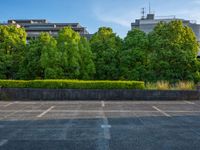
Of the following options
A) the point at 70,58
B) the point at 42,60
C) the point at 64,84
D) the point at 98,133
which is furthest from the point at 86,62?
the point at 98,133

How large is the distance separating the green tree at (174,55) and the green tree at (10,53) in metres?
11.6

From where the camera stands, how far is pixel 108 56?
86.9 feet

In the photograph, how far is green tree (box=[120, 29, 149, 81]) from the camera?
25.5m

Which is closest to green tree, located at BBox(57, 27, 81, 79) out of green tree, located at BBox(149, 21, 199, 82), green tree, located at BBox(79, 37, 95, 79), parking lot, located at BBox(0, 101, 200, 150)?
green tree, located at BBox(79, 37, 95, 79)

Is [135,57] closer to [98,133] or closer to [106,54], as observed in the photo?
[106,54]

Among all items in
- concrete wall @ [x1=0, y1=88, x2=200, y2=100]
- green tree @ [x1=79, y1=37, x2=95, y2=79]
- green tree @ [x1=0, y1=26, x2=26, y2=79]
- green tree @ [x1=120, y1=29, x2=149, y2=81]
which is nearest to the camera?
concrete wall @ [x1=0, y1=88, x2=200, y2=100]

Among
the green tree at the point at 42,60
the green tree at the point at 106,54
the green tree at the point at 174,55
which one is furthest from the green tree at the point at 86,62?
the green tree at the point at 174,55

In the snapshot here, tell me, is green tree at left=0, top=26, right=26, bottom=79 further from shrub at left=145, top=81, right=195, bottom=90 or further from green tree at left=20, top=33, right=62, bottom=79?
shrub at left=145, top=81, right=195, bottom=90

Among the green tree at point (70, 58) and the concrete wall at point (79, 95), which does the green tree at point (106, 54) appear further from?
the concrete wall at point (79, 95)

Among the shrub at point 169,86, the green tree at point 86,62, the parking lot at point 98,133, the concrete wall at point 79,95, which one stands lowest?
the parking lot at point 98,133

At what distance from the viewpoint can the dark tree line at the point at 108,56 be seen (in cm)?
2516

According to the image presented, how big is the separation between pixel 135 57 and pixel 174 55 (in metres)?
3.10

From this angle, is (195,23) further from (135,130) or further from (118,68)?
(135,130)

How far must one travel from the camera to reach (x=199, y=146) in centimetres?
655
